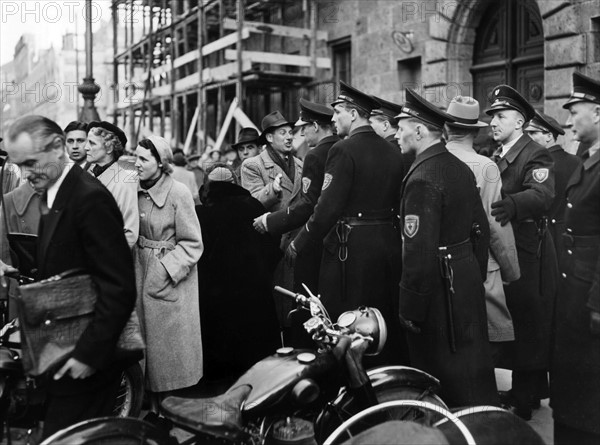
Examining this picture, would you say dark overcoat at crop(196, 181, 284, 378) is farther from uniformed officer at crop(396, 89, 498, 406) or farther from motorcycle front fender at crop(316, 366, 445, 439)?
motorcycle front fender at crop(316, 366, 445, 439)

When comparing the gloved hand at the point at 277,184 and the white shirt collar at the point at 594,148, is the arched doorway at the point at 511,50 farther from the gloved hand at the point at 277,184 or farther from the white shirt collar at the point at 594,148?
the white shirt collar at the point at 594,148

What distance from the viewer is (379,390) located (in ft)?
12.8

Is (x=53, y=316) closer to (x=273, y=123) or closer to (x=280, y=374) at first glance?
(x=280, y=374)

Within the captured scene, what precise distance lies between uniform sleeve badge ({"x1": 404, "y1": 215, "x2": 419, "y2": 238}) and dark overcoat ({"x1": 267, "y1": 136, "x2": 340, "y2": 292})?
1.34m

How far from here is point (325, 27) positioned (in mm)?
16531

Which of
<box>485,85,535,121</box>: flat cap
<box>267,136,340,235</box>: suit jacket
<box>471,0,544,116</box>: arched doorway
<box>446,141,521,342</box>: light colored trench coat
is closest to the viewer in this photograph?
<box>446,141,521,342</box>: light colored trench coat

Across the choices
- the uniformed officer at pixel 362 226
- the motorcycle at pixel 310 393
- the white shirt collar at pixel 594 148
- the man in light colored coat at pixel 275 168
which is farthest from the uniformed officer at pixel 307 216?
the white shirt collar at pixel 594 148

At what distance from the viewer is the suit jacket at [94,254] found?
332cm

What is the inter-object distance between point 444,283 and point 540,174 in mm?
1603

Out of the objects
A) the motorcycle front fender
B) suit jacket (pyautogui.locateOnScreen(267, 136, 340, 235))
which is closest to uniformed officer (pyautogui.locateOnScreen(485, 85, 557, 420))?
suit jacket (pyautogui.locateOnScreen(267, 136, 340, 235))

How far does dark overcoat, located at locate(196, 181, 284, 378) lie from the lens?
581 cm

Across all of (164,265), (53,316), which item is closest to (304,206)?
(164,265)

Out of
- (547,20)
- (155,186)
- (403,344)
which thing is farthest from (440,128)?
(547,20)

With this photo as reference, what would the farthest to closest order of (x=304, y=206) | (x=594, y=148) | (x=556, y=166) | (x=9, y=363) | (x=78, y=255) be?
(x=556, y=166)
(x=304, y=206)
(x=594, y=148)
(x=9, y=363)
(x=78, y=255)
